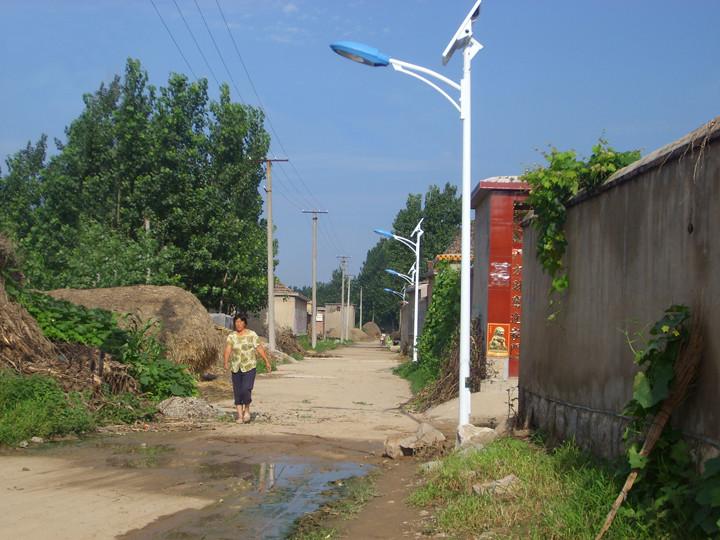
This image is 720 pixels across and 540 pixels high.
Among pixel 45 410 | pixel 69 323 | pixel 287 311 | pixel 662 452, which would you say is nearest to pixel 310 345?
pixel 287 311

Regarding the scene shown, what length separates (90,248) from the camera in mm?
28094

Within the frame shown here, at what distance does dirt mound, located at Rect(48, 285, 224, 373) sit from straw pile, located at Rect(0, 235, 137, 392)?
24.3 feet

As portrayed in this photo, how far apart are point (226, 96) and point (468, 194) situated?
1007 inches

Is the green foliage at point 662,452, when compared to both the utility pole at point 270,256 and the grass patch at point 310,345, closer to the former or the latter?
the utility pole at point 270,256

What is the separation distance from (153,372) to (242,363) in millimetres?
1630

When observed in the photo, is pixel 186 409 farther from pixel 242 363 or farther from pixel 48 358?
pixel 48 358

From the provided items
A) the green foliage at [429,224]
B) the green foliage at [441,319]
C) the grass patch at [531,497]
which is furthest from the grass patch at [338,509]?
the green foliage at [429,224]

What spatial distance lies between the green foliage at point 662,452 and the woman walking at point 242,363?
25.4 feet

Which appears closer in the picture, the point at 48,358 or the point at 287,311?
the point at 48,358

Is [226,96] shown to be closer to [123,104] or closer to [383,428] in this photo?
[123,104]

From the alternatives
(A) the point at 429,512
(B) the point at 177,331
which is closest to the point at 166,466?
(A) the point at 429,512

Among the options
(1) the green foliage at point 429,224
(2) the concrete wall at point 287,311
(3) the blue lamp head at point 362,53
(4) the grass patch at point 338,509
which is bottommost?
(4) the grass patch at point 338,509

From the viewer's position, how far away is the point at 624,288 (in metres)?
6.48

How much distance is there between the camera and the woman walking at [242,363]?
40.5 feet
